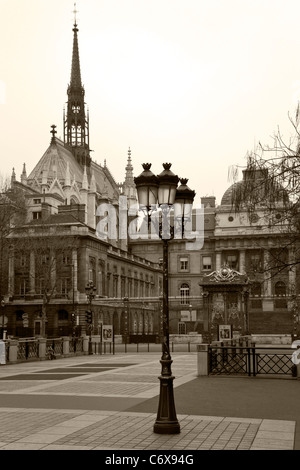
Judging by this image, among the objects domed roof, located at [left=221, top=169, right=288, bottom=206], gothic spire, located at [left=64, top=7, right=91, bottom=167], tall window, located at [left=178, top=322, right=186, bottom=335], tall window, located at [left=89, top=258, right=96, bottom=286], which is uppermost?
gothic spire, located at [left=64, top=7, right=91, bottom=167]

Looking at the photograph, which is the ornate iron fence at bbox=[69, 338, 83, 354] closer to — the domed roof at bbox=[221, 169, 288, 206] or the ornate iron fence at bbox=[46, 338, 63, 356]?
the ornate iron fence at bbox=[46, 338, 63, 356]

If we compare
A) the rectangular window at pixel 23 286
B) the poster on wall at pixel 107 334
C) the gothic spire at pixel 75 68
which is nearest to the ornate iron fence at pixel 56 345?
the poster on wall at pixel 107 334

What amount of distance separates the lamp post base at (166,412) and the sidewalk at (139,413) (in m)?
0.17

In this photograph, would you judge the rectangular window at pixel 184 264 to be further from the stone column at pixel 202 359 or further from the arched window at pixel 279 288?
the stone column at pixel 202 359

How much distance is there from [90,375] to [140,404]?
30.2ft

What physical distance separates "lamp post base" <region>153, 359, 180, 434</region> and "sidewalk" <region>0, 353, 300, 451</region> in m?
0.17

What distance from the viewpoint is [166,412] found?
1100 centimetres

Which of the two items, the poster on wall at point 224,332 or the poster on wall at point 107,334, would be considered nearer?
the poster on wall at point 224,332

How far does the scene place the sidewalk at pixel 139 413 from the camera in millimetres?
10078

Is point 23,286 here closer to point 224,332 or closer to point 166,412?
point 224,332

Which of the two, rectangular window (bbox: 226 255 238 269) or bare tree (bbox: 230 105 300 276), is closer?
bare tree (bbox: 230 105 300 276)

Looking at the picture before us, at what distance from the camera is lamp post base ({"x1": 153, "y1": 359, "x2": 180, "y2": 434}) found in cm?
1078

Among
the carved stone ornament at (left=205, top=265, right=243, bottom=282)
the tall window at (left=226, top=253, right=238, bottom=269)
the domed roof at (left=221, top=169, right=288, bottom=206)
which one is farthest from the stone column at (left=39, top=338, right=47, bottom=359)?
the tall window at (left=226, top=253, right=238, bottom=269)
